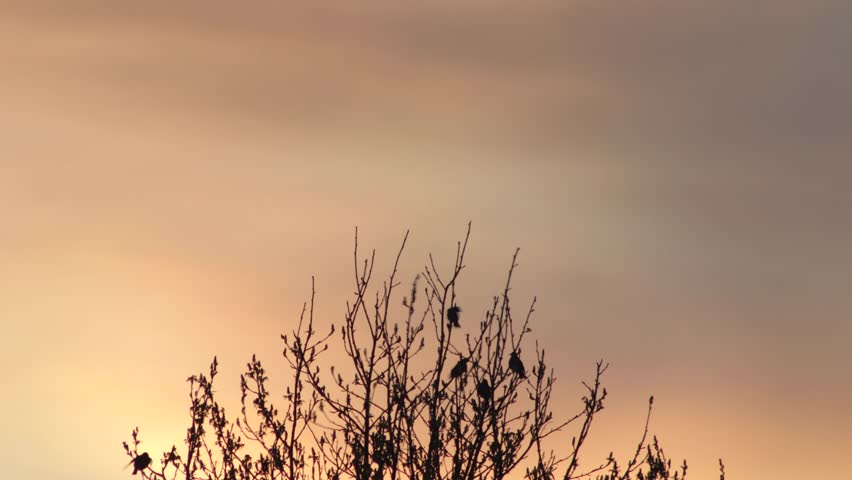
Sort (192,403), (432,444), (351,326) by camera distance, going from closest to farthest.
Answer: (432,444), (351,326), (192,403)

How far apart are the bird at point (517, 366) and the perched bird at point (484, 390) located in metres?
0.38

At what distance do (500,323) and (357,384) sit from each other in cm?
186

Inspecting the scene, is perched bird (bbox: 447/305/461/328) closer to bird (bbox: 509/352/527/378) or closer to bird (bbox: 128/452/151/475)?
bird (bbox: 509/352/527/378)

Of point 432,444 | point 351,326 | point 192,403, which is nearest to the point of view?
point 432,444

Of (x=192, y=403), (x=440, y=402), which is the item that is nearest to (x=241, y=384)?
(x=192, y=403)

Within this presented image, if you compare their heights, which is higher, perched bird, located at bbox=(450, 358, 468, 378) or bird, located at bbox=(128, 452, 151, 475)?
perched bird, located at bbox=(450, 358, 468, 378)

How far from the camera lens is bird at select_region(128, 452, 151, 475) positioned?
15633 millimetres

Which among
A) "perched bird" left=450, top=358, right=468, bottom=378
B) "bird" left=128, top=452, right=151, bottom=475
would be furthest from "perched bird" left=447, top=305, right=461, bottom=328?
"bird" left=128, top=452, right=151, bottom=475

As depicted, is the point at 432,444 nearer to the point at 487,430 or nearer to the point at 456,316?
the point at 487,430

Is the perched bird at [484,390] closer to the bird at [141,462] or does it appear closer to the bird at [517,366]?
the bird at [517,366]

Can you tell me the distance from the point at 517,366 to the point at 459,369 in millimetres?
701

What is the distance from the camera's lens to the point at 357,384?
47.6 feet

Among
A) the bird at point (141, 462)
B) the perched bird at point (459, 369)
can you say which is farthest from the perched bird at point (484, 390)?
the bird at point (141, 462)

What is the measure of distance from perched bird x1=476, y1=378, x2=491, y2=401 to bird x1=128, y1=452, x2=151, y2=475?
184 inches
